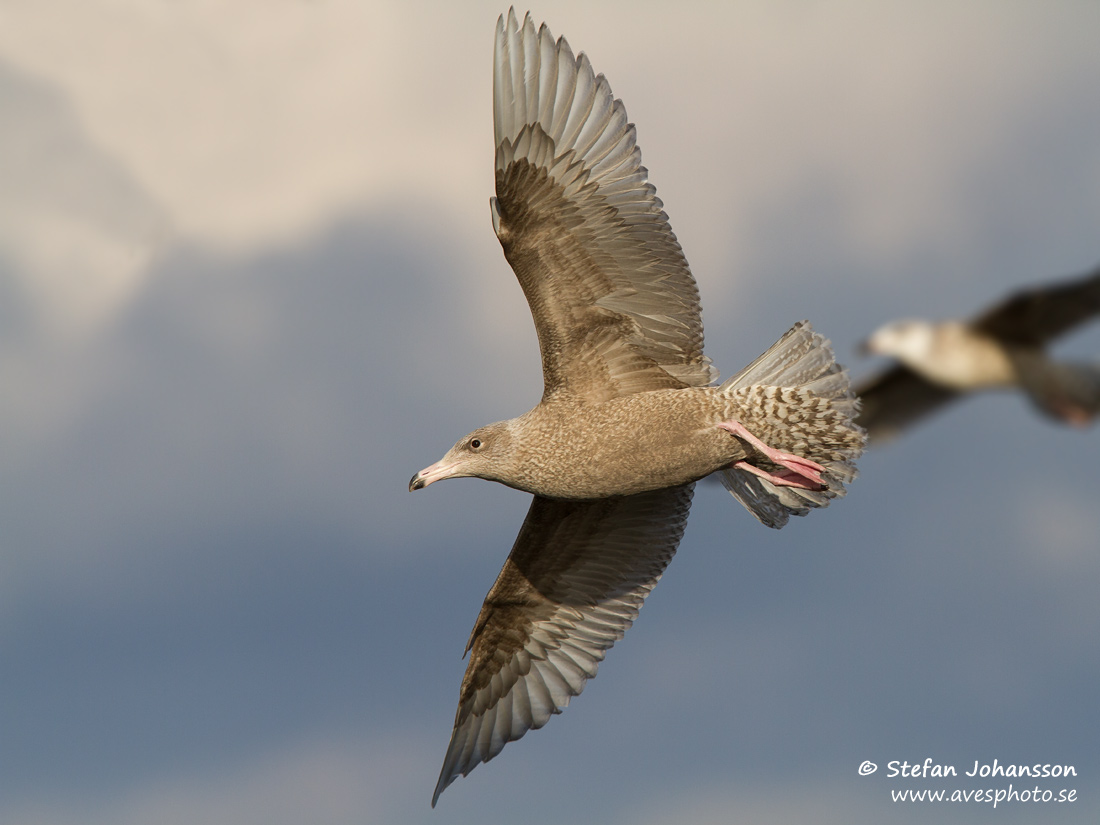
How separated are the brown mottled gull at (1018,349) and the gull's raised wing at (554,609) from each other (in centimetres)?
668

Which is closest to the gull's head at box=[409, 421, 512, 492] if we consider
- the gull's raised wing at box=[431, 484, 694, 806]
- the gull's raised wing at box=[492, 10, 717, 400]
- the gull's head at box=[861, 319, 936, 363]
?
the gull's raised wing at box=[492, 10, 717, 400]

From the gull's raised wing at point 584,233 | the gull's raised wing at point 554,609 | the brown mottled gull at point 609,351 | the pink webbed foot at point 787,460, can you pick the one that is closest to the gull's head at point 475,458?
the brown mottled gull at point 609,351

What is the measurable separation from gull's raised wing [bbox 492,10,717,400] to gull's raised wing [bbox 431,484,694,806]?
1.58m

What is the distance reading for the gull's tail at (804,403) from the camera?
8.75m

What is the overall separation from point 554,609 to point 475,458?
222 centimetres

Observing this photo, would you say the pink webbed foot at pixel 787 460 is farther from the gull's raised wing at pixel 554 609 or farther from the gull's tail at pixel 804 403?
the gull's raised wing at pixel 554 609

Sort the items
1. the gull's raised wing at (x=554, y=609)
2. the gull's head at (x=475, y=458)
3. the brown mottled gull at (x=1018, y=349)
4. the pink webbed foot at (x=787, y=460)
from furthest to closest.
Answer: the gull's raised wing at (x=554, y=609) < the gull's head at (x=475, y=458) < the pink webbed foot at (x=787, y=460) < the brown mottled gull at (x=1018, y=349)

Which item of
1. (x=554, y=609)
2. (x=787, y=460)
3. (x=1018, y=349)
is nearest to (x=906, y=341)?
(x=1018, y=349)

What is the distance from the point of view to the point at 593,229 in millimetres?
8781

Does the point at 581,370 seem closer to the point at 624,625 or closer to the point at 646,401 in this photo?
the point at 646,401

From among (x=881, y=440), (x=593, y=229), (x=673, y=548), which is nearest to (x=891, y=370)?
(x=881, y=440)

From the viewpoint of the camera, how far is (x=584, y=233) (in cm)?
878

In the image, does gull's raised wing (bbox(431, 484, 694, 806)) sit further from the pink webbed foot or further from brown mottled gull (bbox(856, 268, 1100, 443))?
brown mottled gull (bbox(856, 268, 1100, 443))

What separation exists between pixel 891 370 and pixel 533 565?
15.6 feet
